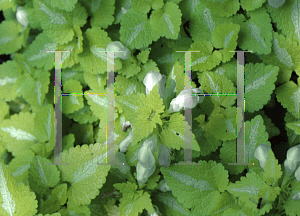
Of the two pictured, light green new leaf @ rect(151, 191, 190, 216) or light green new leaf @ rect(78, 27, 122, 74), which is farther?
light green new leaf @ rect(78, 27, 122, 74)

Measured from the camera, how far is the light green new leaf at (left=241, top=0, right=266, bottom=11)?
1.04 metres

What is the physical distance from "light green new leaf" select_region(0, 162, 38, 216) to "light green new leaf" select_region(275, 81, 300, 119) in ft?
3.35

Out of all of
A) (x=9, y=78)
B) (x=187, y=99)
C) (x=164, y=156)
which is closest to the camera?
(x=187, y=99)

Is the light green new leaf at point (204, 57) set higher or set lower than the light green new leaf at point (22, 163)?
higher

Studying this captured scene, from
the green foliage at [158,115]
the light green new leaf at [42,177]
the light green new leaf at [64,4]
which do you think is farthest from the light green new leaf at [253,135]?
the light green new leaf at [64,4]

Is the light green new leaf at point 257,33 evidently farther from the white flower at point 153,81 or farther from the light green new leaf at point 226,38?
the white flower at point 153,81

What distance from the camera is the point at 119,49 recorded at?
1.06 metres

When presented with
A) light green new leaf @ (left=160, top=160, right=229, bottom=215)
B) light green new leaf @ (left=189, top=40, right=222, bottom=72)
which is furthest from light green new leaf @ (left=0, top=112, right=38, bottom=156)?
light green new leaf @ (left=189, top=40, right=222, bottom=72)

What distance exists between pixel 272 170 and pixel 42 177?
0.86 m

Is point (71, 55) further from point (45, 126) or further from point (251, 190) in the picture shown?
point (251, 190)

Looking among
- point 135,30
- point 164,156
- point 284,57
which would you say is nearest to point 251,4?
point 284,57

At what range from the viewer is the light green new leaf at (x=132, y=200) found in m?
0.95

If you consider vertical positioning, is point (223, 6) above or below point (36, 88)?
above

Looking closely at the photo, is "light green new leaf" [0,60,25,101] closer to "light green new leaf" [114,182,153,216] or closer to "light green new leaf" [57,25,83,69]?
"light green new leaf" [57,25,83,69]
